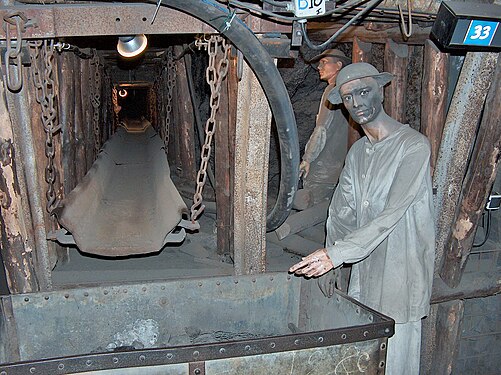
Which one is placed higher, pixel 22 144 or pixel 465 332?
pixel 22 144

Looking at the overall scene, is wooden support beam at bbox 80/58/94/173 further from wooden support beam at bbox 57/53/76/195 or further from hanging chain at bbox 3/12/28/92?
hanging chain at bbox 3/12/28/92

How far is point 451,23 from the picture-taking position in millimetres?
3375

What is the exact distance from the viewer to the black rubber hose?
3.17 metres

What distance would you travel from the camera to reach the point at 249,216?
13.6 feet

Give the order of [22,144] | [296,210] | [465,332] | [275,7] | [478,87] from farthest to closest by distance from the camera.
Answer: [296,210], [465,332], [478,87], [22,144], [275,7]

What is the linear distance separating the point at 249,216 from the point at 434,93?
5.91ft

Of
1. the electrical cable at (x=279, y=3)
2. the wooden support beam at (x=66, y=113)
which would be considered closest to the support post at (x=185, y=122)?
the wooden support beam at (x=66, y=113)

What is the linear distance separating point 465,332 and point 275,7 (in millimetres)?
3680

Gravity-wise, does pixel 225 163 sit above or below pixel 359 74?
below

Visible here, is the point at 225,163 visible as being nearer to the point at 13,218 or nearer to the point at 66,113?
the point at 66,113

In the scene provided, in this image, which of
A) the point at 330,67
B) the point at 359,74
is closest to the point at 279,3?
the point at 359,74

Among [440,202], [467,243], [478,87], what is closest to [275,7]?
[478,87]

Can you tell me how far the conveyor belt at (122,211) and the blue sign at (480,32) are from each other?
2207 millimetres

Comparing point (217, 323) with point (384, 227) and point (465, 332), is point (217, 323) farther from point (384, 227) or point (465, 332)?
point (465, 332)
